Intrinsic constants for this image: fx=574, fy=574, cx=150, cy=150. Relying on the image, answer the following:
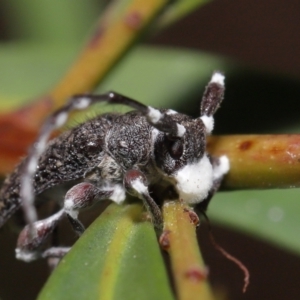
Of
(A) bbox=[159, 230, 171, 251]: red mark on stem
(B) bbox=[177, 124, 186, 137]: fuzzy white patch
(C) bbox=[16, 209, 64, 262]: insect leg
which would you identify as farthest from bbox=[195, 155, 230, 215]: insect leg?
(C) bbox=[16, 209, 64, 262]: insect leg

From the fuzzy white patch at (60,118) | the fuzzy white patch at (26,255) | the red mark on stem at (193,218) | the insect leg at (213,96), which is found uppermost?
the fuzzy white patch at (60,118)

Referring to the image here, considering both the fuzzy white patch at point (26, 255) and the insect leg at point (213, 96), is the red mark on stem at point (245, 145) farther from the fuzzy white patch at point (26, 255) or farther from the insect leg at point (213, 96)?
the fuzzy white patch at point (26, 255)

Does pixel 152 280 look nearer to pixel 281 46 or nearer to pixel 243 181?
pixel 243 181

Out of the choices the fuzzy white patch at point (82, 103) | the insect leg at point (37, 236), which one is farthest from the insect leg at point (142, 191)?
the insect leg at point (37, 236)

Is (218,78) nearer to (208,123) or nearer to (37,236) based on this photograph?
(208,123)

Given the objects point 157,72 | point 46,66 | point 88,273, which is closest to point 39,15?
point 46,66

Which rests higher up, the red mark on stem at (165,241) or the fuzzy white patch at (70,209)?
the fuzzy white patch at (70,209)

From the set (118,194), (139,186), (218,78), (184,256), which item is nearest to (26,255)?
(118,194)
